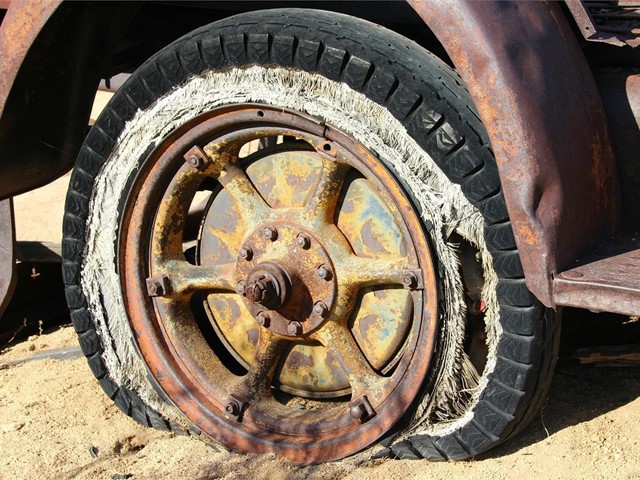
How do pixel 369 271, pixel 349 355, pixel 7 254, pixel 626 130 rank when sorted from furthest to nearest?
1. pixel 7 254
2. pixel 349 355
3. pixel 369 271
4. pixel 626 130

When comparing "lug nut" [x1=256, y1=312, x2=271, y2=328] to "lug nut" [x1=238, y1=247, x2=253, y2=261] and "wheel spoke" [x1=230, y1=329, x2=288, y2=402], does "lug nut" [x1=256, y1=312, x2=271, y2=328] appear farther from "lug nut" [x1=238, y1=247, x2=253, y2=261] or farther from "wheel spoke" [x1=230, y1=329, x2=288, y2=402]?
"lug nut" [x1=238, y1=247, x2=253, y2=261]

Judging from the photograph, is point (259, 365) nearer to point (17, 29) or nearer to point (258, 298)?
point (258, 298)

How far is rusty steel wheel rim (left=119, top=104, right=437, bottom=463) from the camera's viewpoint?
2.37 m

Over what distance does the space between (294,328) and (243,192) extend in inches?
16.9

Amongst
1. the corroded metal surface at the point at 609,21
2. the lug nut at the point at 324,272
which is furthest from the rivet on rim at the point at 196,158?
the corroded metal surface at the point at 609,21

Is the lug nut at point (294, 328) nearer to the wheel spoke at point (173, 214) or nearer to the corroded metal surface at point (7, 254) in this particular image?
the wheel spoke at point (173, 214)

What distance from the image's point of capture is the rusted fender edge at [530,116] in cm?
198

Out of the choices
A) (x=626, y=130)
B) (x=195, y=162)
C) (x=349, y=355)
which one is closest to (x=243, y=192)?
(x=195, y=162)

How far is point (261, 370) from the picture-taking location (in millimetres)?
2666

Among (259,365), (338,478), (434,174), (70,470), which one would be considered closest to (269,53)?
(434,174)

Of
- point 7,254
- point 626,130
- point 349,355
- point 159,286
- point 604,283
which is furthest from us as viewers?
point 7,254

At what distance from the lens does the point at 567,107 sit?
6.75 ft

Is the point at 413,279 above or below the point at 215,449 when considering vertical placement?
above

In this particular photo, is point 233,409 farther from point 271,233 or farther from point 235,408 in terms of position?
point 271,233
